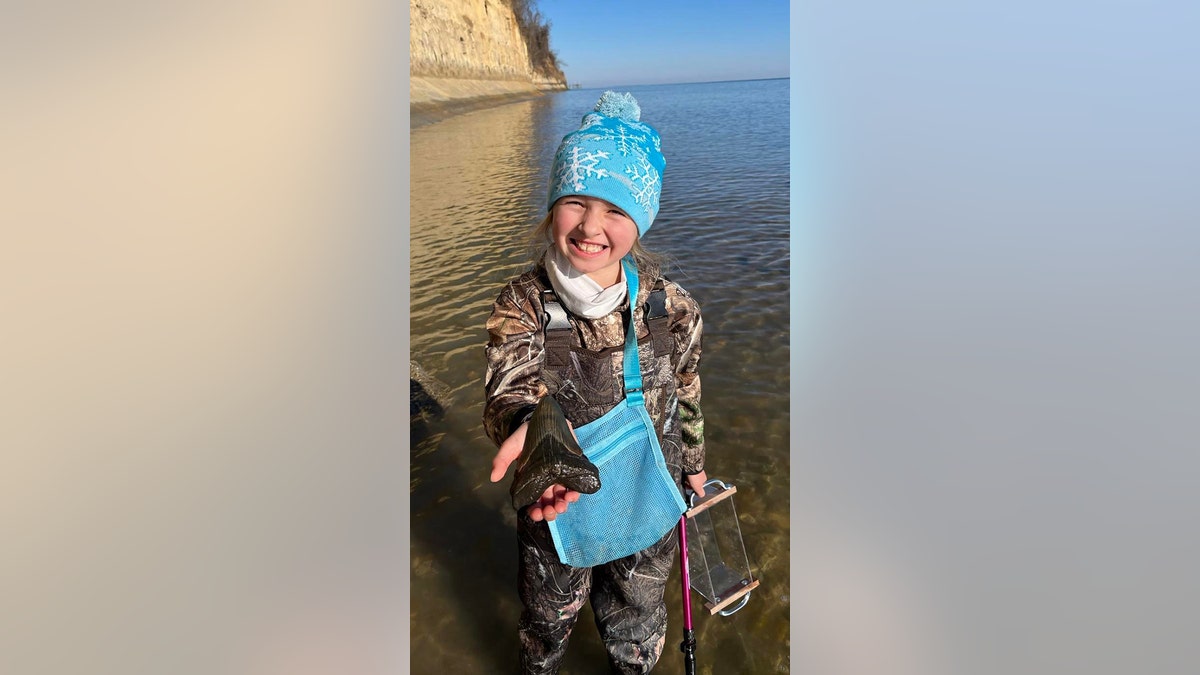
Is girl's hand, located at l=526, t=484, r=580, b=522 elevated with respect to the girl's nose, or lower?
lower

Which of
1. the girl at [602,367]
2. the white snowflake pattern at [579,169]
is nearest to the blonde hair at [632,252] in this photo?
the girl at [602,367]

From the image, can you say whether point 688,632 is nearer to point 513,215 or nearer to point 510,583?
point 510,583

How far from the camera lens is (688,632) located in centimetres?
141

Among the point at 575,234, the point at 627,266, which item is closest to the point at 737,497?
the point at 627,266

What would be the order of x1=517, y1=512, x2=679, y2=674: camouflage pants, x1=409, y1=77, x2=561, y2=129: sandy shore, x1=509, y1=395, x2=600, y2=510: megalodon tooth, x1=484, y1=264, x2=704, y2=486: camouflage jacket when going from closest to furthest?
1. x1=509, y1=395, x2=600, y2=510: megalodon tooth
2. x1=484, y1=264, x2=704, y2=486: camouflage jacket
3. x1=517, y1=512, x2=679, y2=674: camouflage pants
4. x1=409, y1=77, x2=561, y2=129: sandy shore

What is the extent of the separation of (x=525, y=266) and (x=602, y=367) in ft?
6.65

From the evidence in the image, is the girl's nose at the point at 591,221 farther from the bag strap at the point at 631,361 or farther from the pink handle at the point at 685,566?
the pink handle at the point at 685,566

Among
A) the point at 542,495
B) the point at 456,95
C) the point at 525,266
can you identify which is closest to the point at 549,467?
the point at 542,495

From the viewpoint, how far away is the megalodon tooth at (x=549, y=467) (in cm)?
85

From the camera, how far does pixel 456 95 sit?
22.8 feet

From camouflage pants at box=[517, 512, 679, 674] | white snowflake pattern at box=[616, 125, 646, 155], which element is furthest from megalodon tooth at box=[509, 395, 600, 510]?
white snowflake pattern at box=[616, 125, 646, 155]

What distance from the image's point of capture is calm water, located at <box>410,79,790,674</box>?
170cm

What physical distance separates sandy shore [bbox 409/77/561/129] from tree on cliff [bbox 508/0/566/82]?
0.37 metres

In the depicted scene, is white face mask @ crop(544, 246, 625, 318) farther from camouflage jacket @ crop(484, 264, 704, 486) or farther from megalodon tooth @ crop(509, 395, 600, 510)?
megalodon tooth @ crop(509, 395, 600, 510)
